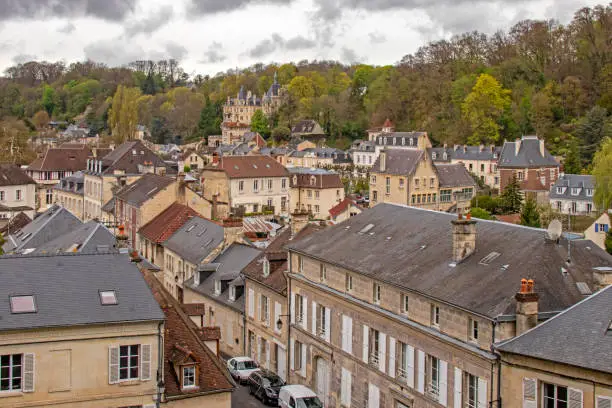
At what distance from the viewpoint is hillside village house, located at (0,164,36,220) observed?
5884 centimetres

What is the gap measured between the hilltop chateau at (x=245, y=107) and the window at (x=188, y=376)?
116490 millimetres

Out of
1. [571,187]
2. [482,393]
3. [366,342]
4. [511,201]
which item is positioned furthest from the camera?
[571,187]

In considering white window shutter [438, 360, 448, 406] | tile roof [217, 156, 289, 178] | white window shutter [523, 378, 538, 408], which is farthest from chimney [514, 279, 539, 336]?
tile roof [217, 156, 289, 178]

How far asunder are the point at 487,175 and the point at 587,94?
54.9 feet

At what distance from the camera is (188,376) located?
748 inches

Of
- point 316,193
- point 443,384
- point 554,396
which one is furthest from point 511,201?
point 554,396

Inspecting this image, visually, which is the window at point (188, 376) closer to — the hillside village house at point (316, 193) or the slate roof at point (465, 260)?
the slate roof at point (465, 260)

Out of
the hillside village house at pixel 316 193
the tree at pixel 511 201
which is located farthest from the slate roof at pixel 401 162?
the tree at pixel 511 201

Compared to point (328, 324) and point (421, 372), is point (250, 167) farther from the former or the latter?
point (421, 372)

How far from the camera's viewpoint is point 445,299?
20812 millimetres

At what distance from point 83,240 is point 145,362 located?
1790 cm

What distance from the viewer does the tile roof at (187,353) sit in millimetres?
18891

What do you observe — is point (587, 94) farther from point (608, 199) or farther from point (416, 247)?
point (416, 247)

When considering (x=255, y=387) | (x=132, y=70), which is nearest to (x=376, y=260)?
(x=255, y=387)
